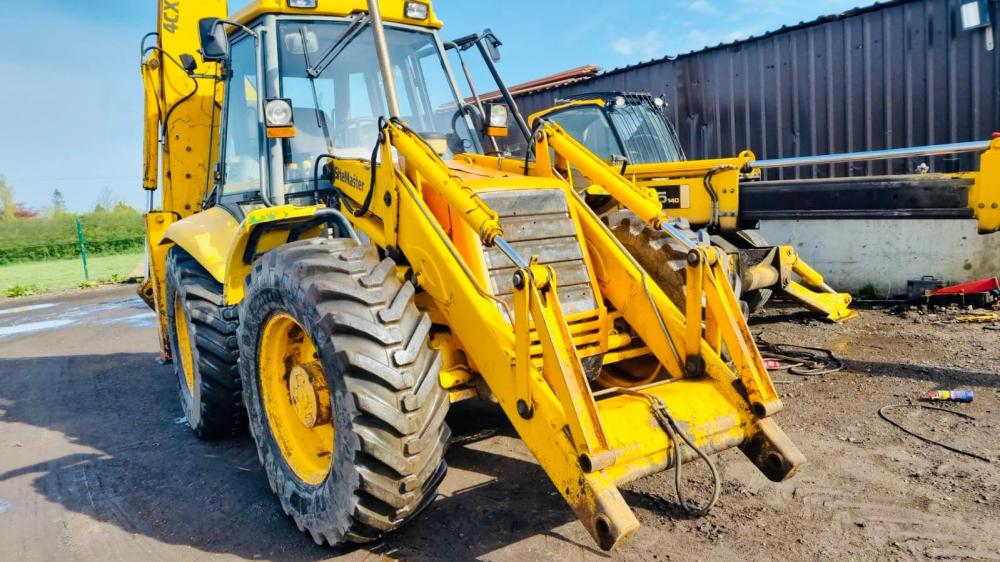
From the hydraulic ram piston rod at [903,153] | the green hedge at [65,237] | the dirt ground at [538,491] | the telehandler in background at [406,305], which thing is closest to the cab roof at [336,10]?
the telehandler in background at [406,305]

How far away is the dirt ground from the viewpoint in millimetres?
3213

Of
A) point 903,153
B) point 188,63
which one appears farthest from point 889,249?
point 188,63

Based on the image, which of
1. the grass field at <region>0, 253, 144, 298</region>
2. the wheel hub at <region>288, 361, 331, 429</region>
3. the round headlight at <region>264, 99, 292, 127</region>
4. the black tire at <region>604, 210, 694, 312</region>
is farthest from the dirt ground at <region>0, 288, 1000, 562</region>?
the grass field at <region>0, 253, 144, 298</region>

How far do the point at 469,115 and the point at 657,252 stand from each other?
1863mm

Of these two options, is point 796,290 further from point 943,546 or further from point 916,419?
point 943,546

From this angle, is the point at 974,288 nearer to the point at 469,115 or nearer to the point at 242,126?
the point at 469,115

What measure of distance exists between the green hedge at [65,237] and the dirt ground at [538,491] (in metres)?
23.0

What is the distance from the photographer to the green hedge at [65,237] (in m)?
25.7

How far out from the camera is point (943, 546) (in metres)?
3.03

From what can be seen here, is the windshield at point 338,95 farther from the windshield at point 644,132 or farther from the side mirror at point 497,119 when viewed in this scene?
the windshield at point 644,132

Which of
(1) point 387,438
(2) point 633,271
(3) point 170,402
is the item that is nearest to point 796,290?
(2) point 633,271

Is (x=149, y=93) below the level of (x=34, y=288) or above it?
above

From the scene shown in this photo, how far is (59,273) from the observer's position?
21.3 meters

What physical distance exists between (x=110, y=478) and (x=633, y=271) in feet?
11.3
